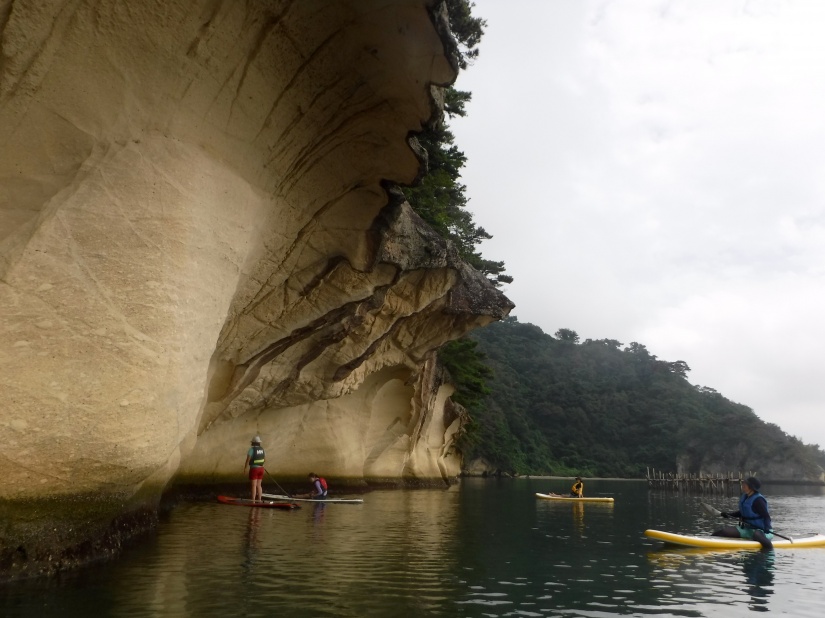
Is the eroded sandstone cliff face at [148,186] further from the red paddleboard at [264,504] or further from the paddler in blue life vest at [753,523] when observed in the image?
the paddler in blue life vest at [753,523]

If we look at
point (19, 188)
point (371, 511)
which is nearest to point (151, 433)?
point (19, 188)

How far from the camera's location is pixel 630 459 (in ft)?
288

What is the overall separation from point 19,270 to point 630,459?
91482mm

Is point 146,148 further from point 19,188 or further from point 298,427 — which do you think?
point 298,427

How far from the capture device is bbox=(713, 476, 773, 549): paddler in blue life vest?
12.0 meters

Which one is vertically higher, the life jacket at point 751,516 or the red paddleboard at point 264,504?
the life jacket at point 751,516

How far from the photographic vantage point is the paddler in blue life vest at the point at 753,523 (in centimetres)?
1203

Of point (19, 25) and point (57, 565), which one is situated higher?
point (19, 25)

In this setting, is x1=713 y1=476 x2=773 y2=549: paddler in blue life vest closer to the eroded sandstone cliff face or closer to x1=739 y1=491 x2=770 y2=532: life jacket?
x1=739 y1=491 x2=770 y2=532: life jacket

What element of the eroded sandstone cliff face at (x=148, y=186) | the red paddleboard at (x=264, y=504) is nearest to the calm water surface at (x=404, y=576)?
the eroded sandstone cliff face at (x=148, y=186)

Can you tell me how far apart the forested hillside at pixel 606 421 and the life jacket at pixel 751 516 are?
52812 mm

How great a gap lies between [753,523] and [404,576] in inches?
342

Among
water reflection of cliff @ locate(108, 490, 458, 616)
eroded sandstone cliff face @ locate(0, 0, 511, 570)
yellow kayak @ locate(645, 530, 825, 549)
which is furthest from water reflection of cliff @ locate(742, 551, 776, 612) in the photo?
eroded sandstone cliff face @ locate(0, 0, 511, 570)

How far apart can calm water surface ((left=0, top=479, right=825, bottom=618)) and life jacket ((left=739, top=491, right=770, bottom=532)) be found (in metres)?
0.54
